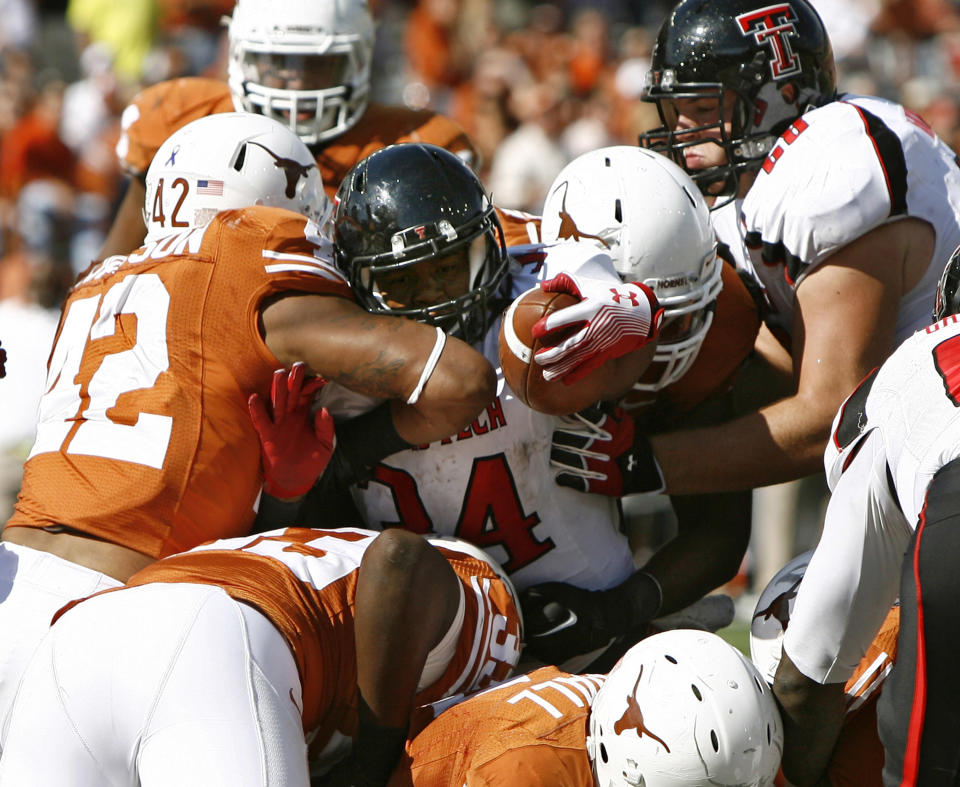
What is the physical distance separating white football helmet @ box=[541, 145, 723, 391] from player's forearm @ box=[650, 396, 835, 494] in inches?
7.4

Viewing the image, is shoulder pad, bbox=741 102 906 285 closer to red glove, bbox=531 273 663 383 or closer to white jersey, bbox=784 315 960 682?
red glove, bbox=531 273 663 383

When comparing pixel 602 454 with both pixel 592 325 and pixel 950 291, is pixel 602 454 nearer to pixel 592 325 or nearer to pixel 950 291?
pixel 592 325

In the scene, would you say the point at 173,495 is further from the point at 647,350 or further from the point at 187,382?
the point at 647,350

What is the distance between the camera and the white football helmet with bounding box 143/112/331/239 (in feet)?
11.6

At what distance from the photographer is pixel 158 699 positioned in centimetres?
264

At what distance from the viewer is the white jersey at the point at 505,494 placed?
3352mm

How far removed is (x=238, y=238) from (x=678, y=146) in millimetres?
1497

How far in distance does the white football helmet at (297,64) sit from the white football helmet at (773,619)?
2.46 meters

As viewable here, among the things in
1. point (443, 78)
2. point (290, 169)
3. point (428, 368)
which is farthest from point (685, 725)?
point (443, 78)

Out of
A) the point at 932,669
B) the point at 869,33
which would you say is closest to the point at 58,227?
the point at 869,33

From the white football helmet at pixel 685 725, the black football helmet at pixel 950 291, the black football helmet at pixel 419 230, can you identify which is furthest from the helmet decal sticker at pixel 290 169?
the black football helmet at pixel 950 291

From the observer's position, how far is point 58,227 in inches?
416

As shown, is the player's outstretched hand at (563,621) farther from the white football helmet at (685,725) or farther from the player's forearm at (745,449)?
the white football helmet at (685,725)

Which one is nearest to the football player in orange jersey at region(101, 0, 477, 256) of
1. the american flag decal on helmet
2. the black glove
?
the american flag decal on helmet
